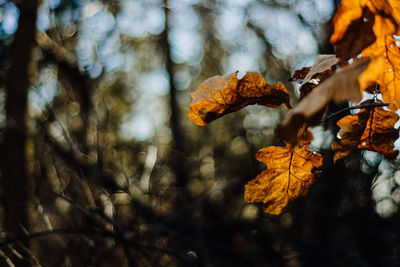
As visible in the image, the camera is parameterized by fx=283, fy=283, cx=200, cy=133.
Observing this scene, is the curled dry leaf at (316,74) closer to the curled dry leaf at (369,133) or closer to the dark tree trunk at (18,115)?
the curled dry leaf at (369,133)

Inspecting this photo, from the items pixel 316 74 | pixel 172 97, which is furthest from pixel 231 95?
pixel 172 97

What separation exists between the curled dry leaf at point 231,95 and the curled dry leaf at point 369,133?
0.52 feet

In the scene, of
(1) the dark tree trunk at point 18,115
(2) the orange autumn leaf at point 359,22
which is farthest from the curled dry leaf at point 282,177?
(1) the dark tree trunk at point 18,115

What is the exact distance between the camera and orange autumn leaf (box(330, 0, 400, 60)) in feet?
1.25

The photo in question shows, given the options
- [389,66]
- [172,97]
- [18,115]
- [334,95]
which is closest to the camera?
[334,95]

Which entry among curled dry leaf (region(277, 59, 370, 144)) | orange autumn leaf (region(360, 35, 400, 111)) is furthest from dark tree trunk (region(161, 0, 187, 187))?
curled dry leaf (region(277, 59, 370, 144))

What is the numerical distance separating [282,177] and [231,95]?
0.20m

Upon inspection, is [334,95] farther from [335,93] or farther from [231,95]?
[231,95]

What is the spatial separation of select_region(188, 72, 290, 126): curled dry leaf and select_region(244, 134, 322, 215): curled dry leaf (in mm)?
107

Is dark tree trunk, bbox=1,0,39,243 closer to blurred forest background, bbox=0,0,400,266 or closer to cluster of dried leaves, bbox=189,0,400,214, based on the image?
blurred forest background, bbox=0,0,400,266

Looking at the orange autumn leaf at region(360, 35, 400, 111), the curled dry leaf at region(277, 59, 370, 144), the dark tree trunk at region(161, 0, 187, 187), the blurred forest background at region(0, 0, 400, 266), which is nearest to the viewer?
the curled dry leaf at region(277, 59, 370, 144)

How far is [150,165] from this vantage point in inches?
112

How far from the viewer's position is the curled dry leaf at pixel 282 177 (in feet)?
1.83

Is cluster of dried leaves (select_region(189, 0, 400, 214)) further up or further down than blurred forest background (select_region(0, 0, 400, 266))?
further up
